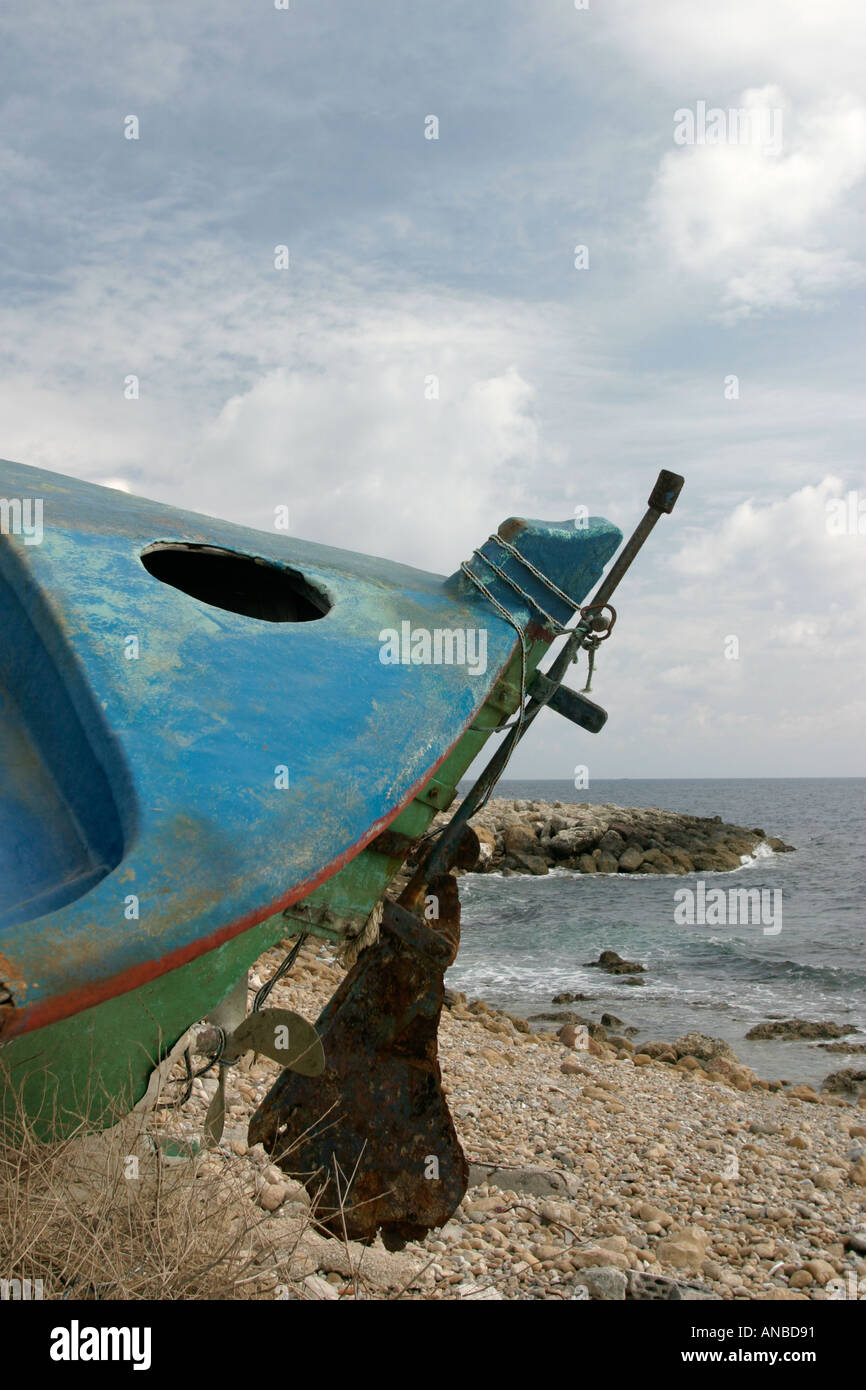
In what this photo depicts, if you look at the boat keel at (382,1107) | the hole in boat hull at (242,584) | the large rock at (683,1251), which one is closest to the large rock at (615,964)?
the large rock at (683,1251)

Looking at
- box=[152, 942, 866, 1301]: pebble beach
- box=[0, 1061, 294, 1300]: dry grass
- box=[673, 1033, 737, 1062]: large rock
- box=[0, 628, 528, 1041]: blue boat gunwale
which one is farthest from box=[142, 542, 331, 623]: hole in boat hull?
box=[673, 1033, 737, 1062]: large rock

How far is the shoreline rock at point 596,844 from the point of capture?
3125cm

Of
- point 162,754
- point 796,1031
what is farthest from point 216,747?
point 796,1031

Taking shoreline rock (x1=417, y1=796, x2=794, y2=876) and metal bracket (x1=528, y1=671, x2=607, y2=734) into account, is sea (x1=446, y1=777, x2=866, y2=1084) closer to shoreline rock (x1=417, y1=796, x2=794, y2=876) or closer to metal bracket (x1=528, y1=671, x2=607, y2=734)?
shoreline rock (x1=417, y1=796, x2=794, y2=876)

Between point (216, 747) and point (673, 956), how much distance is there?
17.1 metres

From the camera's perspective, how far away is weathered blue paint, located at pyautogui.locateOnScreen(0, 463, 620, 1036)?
2215mm

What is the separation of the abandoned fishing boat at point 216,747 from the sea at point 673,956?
830 centimetres

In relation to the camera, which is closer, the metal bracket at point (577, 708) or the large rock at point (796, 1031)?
the metal bracket at point (577, 708)

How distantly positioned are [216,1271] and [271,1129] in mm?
1014

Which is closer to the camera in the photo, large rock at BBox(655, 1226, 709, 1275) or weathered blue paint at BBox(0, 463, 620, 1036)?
weathered blue paint at BBox(0, 463, 620, 1036)

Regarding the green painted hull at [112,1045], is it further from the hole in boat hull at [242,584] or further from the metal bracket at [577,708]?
the metal bracket at [577,708]

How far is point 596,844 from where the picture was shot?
32500mm

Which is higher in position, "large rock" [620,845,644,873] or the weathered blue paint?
the weathered blue paint

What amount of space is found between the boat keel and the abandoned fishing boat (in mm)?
21
